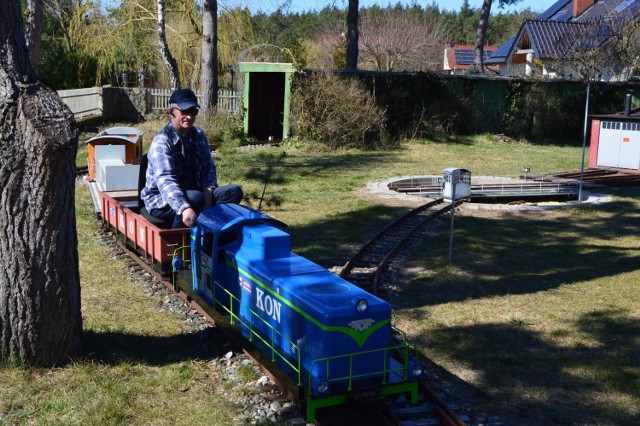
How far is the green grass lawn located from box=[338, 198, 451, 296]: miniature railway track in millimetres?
374

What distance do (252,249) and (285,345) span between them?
1.07m

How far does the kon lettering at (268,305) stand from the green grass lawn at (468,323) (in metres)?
0.85

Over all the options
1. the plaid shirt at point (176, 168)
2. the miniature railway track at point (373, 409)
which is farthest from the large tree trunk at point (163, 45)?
the miniature railway track at point (373, 409)

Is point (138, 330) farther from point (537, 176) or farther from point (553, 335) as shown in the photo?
point (537, 176)

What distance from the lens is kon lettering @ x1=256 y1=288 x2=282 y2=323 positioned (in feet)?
21.7

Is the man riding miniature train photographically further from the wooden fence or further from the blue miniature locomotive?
the wooden fence

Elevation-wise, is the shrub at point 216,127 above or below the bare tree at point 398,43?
below

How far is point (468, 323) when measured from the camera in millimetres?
9133

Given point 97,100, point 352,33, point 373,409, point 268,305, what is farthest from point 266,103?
point 373,409

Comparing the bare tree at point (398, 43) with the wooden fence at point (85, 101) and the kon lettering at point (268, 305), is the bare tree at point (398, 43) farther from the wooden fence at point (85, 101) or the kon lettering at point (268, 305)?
the kon lettering at point (268, 305)

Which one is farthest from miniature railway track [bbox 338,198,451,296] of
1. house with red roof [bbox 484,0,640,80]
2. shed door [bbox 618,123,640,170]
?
house with red roof [bbox 484,0,640,80]

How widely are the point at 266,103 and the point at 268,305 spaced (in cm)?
2415

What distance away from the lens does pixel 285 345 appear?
6.57 m

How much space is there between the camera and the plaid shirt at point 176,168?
795 cm
